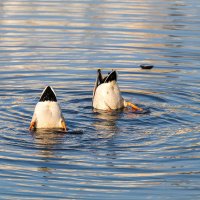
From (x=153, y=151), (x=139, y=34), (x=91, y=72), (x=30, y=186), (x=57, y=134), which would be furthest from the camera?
(x=139, y=34)

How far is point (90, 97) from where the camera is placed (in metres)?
15.4

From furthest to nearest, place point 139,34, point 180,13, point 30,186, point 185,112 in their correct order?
point 180,13 < point 139,34 < point 185,112 < point 30,186

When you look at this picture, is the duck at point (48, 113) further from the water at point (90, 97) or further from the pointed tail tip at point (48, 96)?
the water at point (90, 97)

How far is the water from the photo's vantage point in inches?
414

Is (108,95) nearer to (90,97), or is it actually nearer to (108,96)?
(108,96)

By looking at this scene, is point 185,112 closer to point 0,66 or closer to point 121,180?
point 121,180

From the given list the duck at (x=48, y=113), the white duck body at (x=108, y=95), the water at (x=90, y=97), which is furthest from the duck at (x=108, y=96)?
the duck at (x=48, y=113)

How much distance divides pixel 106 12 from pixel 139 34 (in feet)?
10.1

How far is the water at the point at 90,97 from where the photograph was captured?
1051 centimetres

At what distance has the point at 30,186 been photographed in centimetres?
1020

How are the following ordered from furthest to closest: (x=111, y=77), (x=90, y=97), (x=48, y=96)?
(x=90, y=97) → (x=111, y=77) → (x=48, y=96)

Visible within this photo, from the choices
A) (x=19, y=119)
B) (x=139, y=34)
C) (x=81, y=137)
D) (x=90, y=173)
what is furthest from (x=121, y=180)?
(x=139, y=34)

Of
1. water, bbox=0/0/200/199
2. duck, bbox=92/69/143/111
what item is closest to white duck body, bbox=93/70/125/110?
duck, bbox=92/69/143/111

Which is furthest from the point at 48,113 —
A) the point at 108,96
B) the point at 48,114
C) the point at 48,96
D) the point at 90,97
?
the point at 90,97
